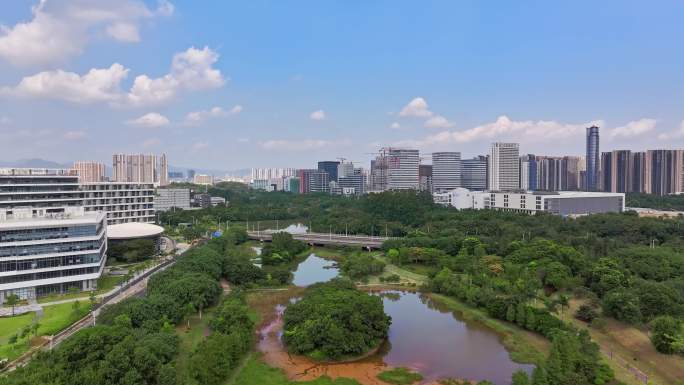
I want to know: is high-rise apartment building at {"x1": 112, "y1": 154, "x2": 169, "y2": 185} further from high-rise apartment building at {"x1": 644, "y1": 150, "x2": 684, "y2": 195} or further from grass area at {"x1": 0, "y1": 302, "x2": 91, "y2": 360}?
high-rise apartment building at {"x1": 644, "y1": 150, "x2": 684, "y2": 195}

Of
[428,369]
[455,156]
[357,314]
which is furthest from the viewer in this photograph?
[455,156]

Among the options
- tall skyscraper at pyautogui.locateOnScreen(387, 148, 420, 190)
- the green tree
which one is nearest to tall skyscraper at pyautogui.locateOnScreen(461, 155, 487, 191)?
tall skyscraper at pyautogui.locateOnScreen(387, 148, 420, 190)

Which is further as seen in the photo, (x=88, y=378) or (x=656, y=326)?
(x=656, y=326)

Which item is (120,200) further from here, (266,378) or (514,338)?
(514,338)

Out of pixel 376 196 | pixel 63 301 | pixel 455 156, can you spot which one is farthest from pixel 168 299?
pixel 455 156

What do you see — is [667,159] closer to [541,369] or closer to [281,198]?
[281,198]

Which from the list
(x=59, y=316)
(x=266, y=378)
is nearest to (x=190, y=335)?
(x=266, y=378)
